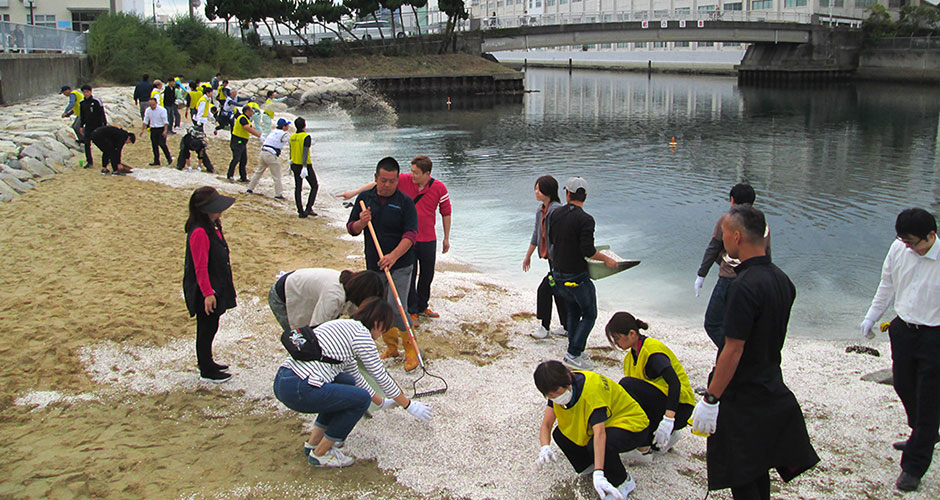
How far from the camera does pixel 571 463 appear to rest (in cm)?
484

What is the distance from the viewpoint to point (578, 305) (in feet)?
22.7

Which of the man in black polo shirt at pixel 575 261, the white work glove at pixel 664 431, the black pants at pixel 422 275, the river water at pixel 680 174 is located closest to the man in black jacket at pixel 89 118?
the river water at pixel 680 174

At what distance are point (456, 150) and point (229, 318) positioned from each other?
20551 mm

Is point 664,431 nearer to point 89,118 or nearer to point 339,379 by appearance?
point 339,379

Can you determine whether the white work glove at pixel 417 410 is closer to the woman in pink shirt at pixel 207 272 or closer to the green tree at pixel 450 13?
the woman in pink shirt at pixel 207 272

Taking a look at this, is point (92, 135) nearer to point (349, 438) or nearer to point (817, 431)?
point (349, 438)

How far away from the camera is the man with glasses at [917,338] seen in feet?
15.5

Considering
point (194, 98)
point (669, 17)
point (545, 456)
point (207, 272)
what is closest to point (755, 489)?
point (545, 456)

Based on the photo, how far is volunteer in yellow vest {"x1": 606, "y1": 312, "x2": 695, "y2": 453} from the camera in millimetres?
4836

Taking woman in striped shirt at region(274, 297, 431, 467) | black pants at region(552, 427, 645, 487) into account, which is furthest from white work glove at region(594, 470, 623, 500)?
woman in striped shirt at region(274, 297, 431, 467)

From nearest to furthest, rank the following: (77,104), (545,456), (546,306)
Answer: (545,456) → (546,306) → (77,104)

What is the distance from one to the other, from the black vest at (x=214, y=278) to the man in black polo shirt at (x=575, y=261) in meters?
3.01

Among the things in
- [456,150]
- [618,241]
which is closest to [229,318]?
[618,241]

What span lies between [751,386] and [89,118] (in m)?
15.2
